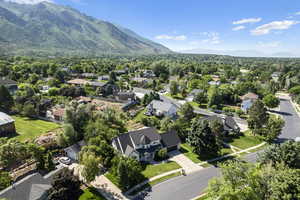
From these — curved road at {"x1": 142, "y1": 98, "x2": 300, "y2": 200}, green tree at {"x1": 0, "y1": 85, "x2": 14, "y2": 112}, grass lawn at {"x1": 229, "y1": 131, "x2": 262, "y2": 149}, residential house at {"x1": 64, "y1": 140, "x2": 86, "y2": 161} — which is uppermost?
green tree at {"x1": 0, "y1": 85, "x2": 14, "y2": 112}

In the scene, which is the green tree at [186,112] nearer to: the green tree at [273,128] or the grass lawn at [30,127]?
the green tree at [273,128]

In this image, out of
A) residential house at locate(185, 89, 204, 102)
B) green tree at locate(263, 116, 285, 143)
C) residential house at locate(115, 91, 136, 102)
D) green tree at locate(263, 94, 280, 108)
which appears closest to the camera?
green tree at locate(263, 116, 285, 143)

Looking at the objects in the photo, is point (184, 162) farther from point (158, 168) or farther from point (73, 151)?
point (73, 151)

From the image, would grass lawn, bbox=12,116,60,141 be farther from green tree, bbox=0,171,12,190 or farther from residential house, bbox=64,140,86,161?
green tree, bbox=0,171,12,190

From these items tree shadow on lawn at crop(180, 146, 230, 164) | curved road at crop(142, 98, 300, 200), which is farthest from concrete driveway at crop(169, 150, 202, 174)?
tree shadow on lawn at crop(180, 146, 230, 164)

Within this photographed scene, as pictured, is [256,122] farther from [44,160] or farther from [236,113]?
[44,160]

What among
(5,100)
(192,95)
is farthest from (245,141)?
(5,100)

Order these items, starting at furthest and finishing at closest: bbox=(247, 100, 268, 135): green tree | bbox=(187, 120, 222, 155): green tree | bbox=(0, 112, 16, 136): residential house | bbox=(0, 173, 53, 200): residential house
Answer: bbox=(247, 100, 268, 135): green tree → bbox=(0, 112, 16, 136): residential house → bbox=(187, 120, 222, 155): green tree → bbox=(0, 173, 53, 200): residential house
